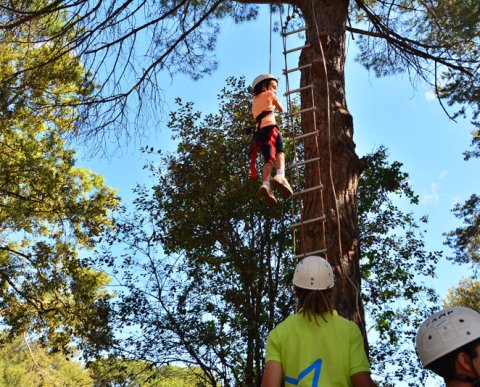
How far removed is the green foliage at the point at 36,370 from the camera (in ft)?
42.3

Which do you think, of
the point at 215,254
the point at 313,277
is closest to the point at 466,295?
the point at 215,254

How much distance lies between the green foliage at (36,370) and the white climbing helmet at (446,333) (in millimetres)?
11933

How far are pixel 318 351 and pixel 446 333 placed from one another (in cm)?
59

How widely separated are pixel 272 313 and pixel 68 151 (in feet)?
18.4

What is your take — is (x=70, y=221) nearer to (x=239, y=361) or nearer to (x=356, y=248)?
(x=239, y=361)

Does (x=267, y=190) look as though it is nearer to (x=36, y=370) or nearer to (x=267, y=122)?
(x=267, y=122)

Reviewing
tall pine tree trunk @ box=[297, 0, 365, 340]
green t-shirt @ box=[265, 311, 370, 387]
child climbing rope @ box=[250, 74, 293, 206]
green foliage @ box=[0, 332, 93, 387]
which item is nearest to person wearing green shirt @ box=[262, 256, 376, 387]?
green t-shirt @ box=[265, 311, 370, 387]

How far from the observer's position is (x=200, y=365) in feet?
25.5

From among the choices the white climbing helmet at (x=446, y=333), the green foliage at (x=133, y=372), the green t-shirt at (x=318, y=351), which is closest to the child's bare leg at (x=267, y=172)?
the green t-shirt at (x=318, y=351)

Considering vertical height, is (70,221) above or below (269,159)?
above

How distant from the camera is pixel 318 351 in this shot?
2229 millimetres

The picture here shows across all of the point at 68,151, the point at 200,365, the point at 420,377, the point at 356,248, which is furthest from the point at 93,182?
the point at 356,248

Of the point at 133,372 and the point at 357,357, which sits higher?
the point at 133,372

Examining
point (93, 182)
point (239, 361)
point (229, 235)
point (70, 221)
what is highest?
point (93, 182)
